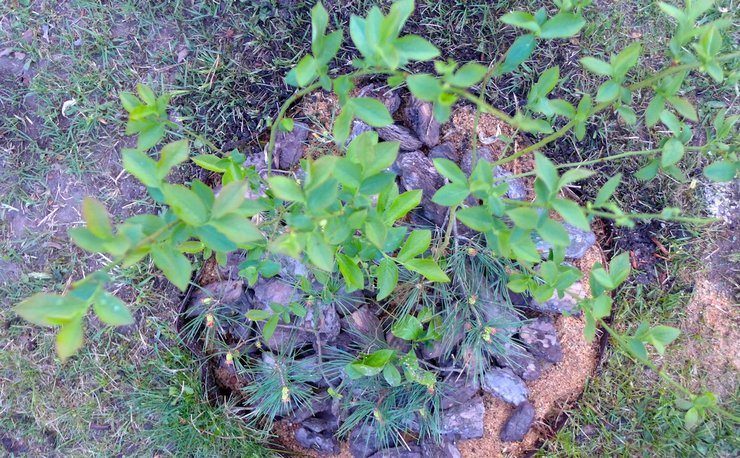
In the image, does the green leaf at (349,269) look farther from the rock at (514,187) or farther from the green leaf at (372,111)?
the rock at (514,187)

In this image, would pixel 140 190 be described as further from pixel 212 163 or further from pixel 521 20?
pixel 521 20

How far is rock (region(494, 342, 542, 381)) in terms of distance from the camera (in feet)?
7.24

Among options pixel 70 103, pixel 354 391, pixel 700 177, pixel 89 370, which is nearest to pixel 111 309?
pixel 354 391

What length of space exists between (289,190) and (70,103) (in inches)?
72.3

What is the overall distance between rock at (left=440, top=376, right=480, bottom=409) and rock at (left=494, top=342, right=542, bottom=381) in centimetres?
14

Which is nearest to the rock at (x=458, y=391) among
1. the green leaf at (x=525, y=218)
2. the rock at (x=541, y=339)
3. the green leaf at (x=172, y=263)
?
the rock at (x=541, y=339)

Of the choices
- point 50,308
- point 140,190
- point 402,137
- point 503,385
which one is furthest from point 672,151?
point 140,190

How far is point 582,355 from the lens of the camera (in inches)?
91.8

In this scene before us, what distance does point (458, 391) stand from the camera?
2.19 m

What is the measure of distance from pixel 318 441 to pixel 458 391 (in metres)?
0.61

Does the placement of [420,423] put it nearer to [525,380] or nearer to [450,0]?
[525,380]

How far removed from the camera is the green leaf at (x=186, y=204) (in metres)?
1.08

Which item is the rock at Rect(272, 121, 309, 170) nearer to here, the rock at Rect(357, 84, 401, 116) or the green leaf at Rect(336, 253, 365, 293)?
the rock at Rect(357, 84, 401, 116)

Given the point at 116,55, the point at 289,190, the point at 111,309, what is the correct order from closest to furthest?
the point at 111,309
the point at 289,190
the point at 116,55
